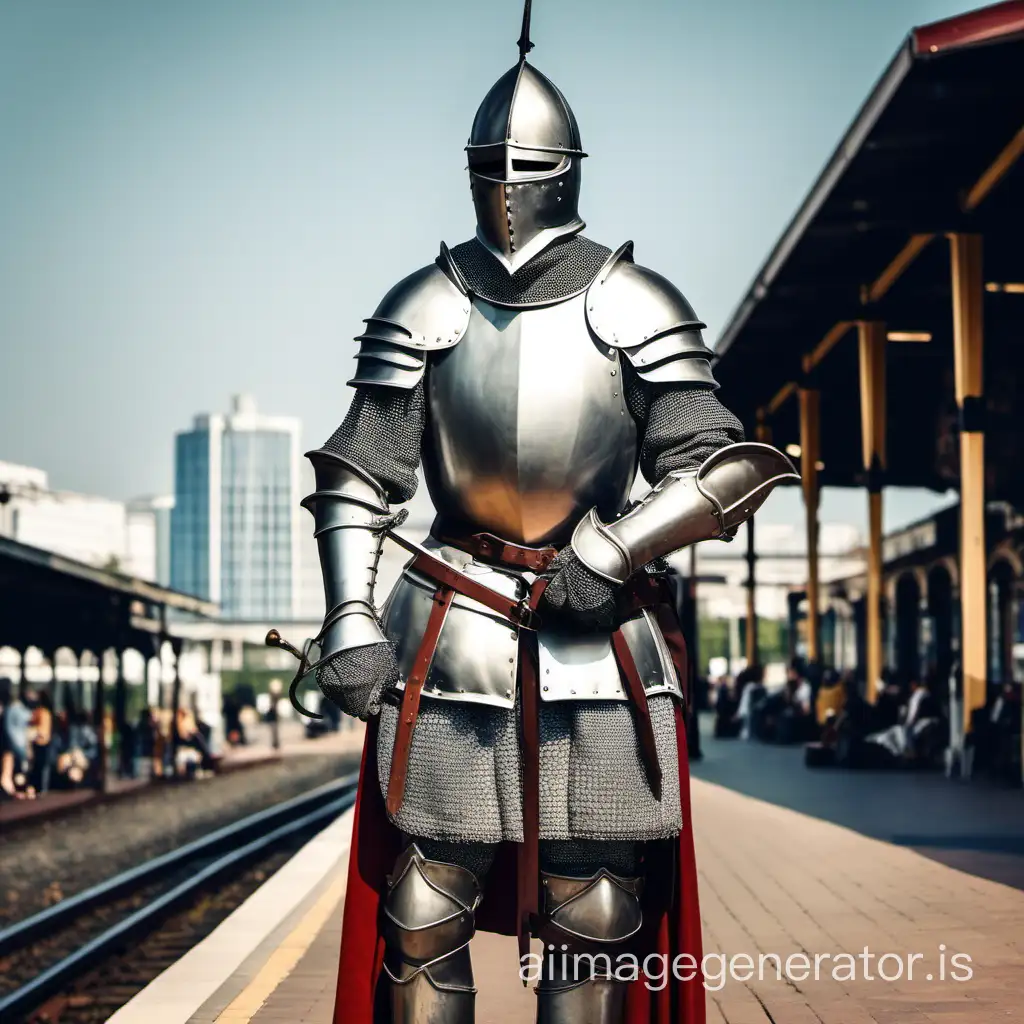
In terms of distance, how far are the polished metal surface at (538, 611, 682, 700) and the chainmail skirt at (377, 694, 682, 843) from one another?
0.05m

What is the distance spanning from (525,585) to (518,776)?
44 centimetres

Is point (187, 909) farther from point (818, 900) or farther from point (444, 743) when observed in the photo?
point (444, 743)

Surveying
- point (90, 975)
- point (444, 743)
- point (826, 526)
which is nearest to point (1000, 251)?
point (90, 975)

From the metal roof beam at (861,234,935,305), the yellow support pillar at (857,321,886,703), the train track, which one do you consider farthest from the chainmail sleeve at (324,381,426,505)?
the yellow support pillar at (857,321,886,703)

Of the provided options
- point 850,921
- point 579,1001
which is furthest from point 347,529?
point 850,921

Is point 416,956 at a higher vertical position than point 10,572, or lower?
lower

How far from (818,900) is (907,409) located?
19639 millimetres

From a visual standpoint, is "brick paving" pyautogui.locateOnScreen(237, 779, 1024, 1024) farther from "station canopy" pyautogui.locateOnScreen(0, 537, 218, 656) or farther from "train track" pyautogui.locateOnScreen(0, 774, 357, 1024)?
"station canopy" pyautogui.locateOnScreen(0, 537, 218, 656)

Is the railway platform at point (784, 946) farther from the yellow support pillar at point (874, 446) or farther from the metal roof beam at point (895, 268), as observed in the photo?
the yellow support pillar at point (874, 446)

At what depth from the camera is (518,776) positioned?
156 inches

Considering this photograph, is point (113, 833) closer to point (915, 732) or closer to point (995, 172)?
point (915, 732)

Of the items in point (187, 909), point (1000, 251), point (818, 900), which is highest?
point (1000, 251)

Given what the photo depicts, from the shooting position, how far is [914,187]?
15414 mm

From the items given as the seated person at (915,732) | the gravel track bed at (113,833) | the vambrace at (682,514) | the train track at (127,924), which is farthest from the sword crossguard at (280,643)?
the seated person at (915,732)
